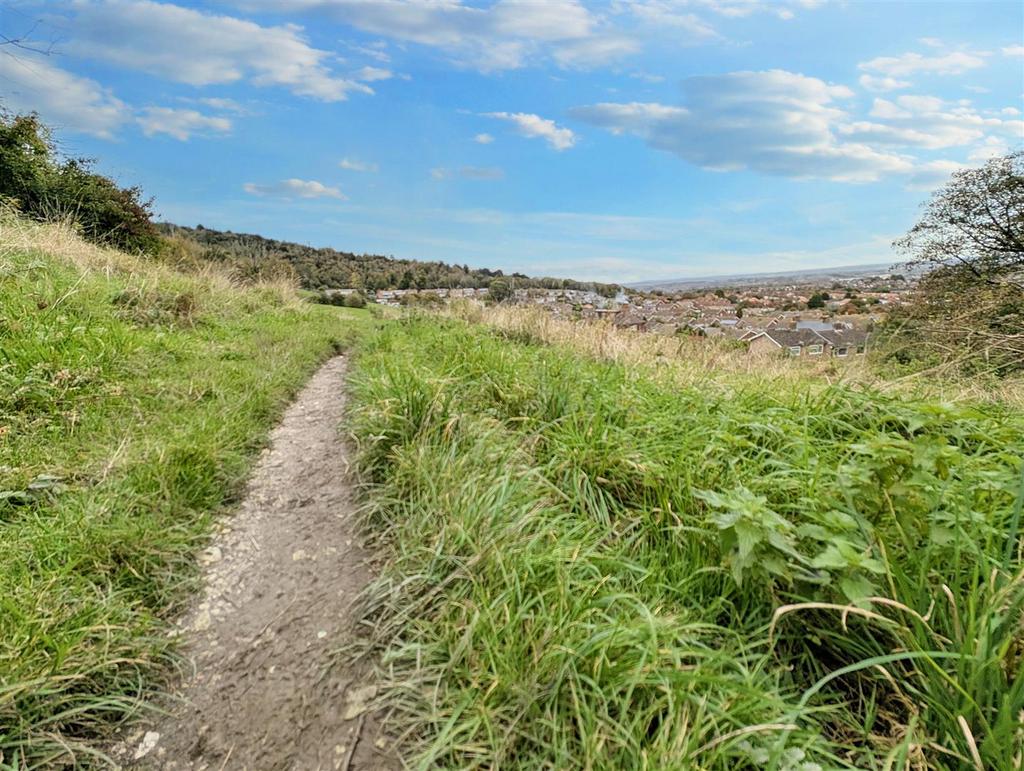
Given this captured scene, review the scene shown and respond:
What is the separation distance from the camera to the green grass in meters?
1.21

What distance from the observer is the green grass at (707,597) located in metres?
1.21

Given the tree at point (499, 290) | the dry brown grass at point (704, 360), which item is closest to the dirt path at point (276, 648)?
the dry brown grass at point (704, 360)

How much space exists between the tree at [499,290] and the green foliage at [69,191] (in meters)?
11.3

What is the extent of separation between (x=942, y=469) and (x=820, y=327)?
11.4 m

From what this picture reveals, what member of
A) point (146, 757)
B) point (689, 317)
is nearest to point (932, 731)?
point (146, 757)

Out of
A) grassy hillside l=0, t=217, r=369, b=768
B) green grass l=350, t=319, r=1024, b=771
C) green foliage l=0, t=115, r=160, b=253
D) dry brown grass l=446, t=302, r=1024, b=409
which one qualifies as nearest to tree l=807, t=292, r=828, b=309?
dry brown grass l=446, t=302, r=1024, b=409

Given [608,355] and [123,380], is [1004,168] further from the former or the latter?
[123,380]

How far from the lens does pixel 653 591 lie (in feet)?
5.54

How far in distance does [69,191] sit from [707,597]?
22.4 m

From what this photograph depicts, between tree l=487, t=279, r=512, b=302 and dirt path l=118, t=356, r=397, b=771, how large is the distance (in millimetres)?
7724

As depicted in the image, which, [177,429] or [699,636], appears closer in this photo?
[699,636]

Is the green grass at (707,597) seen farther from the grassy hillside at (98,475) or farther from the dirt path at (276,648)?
the grassy hillside at (98,475)

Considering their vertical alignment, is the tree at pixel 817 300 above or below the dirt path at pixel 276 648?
above

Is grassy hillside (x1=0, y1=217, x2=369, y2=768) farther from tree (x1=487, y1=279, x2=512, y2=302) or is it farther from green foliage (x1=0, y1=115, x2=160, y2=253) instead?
green foliage (x1=0, y1=115, x2=160, y2=253)
